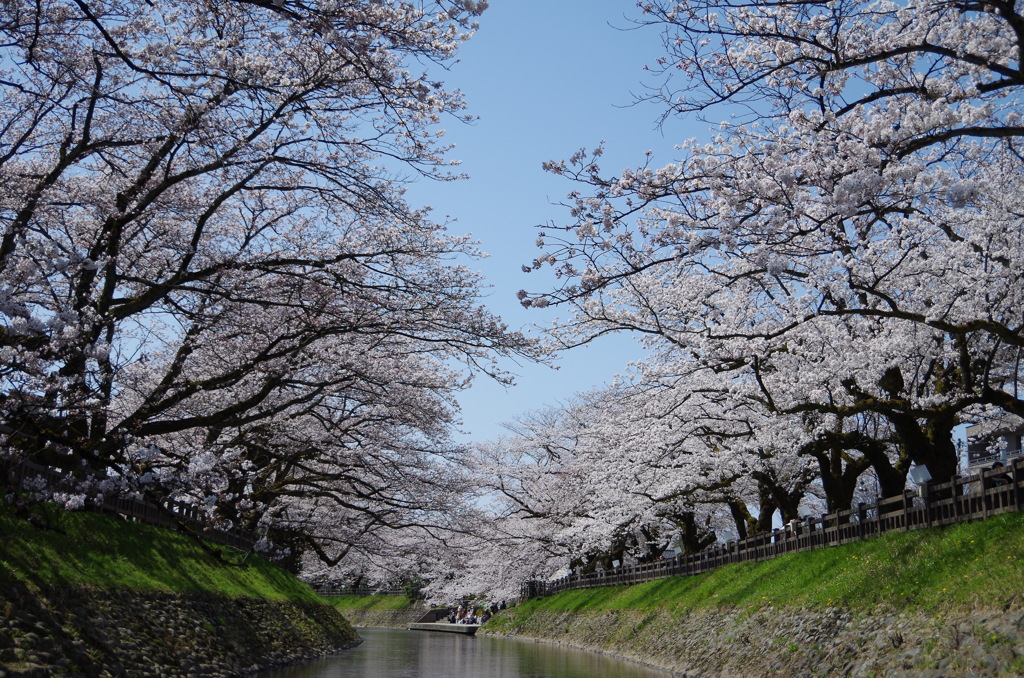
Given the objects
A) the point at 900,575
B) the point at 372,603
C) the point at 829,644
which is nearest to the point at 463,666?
the point at 829,644

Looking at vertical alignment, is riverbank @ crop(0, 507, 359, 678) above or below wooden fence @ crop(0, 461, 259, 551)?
below

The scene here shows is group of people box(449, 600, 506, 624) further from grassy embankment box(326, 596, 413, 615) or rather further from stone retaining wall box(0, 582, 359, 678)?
stone retaining wall box(0, 582, 359, 678)

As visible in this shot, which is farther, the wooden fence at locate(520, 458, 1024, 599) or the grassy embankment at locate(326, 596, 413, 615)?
the grassy embankment at locate(326, 596, 413, 615)

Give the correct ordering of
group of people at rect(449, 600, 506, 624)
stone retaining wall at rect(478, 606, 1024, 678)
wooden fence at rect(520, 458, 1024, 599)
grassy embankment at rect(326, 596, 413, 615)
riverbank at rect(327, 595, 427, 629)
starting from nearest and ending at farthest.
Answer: stone retaining wall at rect(478, 606, 1024, 678) < wooden fence at rect(520, 458, 1024, 599) < group of people at rect(449, 600, 506, 624) < riverbank at rect(327, 595, 427, 629) < grassy embankment at rect(326, 596, 413, 615)

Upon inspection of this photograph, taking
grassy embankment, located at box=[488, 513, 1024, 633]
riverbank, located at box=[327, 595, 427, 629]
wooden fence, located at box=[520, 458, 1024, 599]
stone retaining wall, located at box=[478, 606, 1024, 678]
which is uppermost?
wooden fence, located at box=[520, 458, 1024, 599]

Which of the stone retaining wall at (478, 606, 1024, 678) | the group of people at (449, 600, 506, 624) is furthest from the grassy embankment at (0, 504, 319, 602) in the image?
the group of people at (449, 600, 506, 624)

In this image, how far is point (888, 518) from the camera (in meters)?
18.0

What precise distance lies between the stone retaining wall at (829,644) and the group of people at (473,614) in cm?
3171

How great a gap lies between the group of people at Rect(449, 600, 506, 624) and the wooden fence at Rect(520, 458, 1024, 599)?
27.3 meters

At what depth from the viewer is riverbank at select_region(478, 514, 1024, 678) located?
11133mm

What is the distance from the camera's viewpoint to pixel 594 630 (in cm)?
3534

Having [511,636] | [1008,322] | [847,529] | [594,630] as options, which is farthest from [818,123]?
[511,636]

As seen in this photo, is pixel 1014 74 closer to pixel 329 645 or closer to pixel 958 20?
pixel 958 20

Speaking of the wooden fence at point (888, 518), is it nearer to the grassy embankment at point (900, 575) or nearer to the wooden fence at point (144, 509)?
the grassy embankment at point (900, 575)
